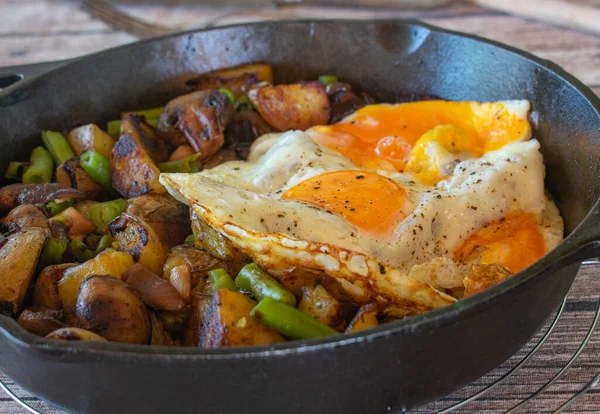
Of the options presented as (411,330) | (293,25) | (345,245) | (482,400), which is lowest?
(482,400)

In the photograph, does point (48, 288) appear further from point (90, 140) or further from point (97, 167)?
point (90, 140)

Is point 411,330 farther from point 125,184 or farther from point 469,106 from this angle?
point 469,106

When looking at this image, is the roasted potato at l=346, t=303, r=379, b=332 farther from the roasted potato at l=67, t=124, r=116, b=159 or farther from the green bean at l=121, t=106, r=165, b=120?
the green bean at l=121, t=106, r=165, b=120

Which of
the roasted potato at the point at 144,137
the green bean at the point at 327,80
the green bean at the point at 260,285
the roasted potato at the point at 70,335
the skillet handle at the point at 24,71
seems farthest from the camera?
the green bean at the point at 327,80

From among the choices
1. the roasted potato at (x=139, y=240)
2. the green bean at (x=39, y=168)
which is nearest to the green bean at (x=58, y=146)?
the green bean at (x=39, y=168)

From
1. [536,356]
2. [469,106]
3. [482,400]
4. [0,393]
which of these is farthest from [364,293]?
[469,106]

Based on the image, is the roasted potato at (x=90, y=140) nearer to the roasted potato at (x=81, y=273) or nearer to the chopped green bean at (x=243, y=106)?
the chopped green bean at (x=243, y=106)

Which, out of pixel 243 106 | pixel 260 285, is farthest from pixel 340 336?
pixel 243 106
